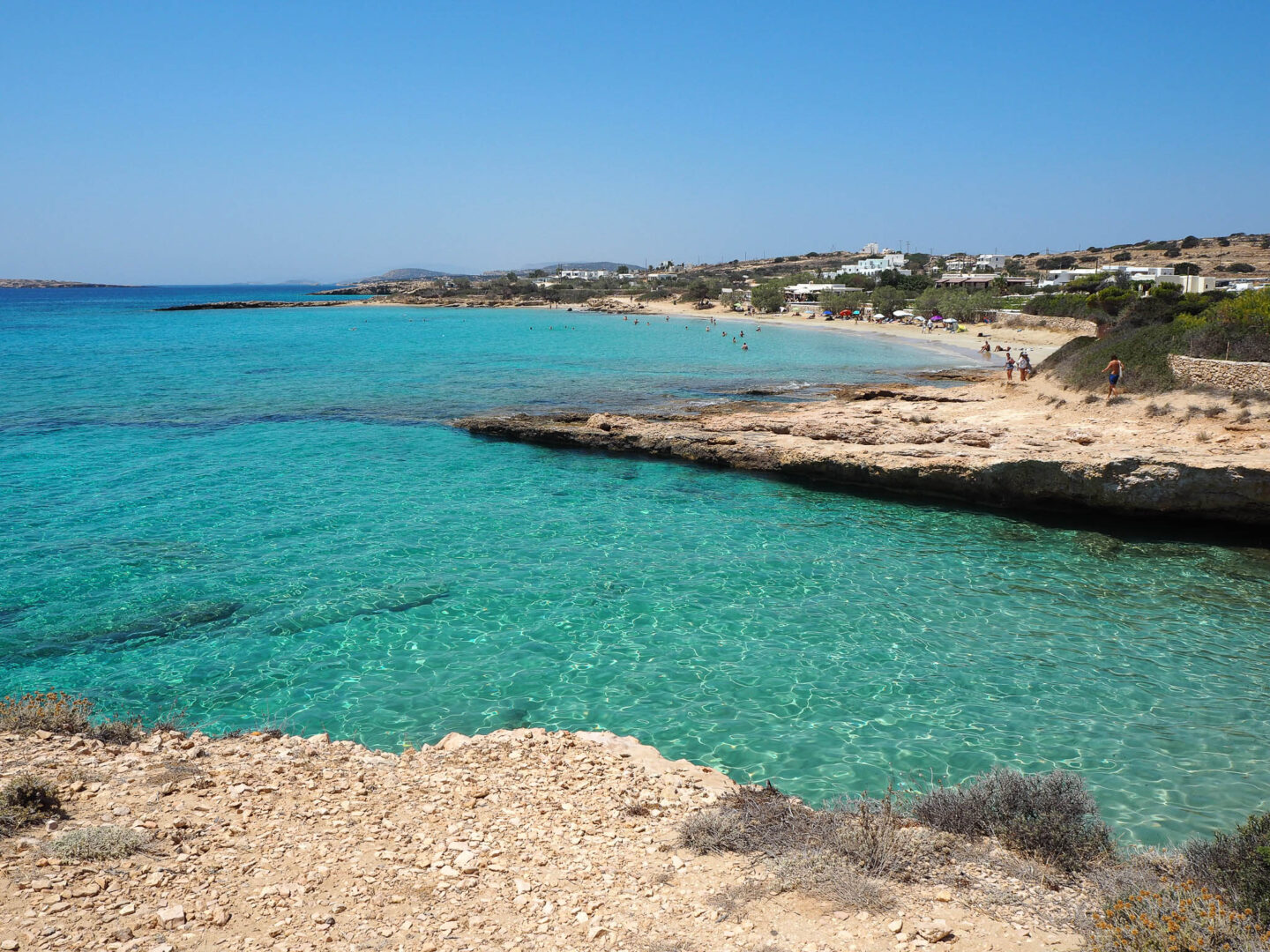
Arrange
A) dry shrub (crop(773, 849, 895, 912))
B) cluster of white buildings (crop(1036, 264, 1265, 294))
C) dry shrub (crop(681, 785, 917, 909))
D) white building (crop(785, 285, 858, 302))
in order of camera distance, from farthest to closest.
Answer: white building (crop(785, 285, 858, 302))
cluster of white buildings (crop(1036, 264, 1265, 294))
dry shrub (crop(681, 785, 917, 909))
dry shrub (crop(773, 849, 895, 912))

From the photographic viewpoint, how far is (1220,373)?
1822cm

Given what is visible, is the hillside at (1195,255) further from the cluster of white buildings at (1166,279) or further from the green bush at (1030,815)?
the green bush at (1030,815)

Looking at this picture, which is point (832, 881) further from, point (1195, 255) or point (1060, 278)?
point (1195, 255)

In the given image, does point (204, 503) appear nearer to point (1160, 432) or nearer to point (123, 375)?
point (1160, 432)

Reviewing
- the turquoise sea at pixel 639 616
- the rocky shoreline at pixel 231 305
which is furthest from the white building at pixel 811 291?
the rocky shoreline at pixel 231 305

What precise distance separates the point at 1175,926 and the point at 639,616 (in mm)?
7756

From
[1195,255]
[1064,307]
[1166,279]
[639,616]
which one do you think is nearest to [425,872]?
[639,616]

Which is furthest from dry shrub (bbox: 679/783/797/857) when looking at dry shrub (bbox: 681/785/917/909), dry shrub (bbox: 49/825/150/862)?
dry shrub (bbox: 49/825/150/862)

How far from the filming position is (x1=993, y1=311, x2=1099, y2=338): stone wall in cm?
4594

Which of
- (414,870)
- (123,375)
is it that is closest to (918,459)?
(414,870)

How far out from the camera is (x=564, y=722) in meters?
8.50

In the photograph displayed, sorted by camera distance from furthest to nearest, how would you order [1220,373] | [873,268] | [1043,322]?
[873,268]
[1043,322]
[1220,373]

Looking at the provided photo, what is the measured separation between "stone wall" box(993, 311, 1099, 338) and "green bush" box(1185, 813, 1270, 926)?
1753 inches

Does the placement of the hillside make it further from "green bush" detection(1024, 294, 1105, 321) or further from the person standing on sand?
the person standing on sand
